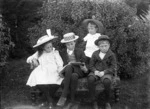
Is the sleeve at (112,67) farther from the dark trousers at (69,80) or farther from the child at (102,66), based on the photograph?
the dark trousers at (69,80)

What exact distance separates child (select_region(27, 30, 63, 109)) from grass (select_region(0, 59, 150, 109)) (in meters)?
0.62

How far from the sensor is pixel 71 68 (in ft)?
16.8

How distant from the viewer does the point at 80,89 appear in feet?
17.4

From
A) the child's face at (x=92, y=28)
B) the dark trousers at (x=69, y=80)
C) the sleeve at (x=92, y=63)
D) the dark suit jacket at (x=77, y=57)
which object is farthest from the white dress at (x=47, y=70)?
the child's face at (x=92, y=28)

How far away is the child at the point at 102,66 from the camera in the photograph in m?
5.02

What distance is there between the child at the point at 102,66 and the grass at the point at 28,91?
0.56 meters

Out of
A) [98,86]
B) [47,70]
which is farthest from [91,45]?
[47,70]

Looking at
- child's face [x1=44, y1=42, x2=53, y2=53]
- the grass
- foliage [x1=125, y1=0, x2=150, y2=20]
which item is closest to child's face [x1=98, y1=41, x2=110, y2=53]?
child's face [x1=44, y1=42, x2=53, y2=53]

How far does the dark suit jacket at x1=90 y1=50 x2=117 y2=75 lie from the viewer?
518cm

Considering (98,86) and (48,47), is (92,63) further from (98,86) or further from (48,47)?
(48,47)

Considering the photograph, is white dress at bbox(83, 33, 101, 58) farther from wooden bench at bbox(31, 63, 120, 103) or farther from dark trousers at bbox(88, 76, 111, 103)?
dark trousers at bbox(88, 76, 111, 103)

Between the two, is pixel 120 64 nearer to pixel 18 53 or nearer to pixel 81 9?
pixel 81 9

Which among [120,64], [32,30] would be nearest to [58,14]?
[32,30]

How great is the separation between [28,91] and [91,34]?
6.10 feet
